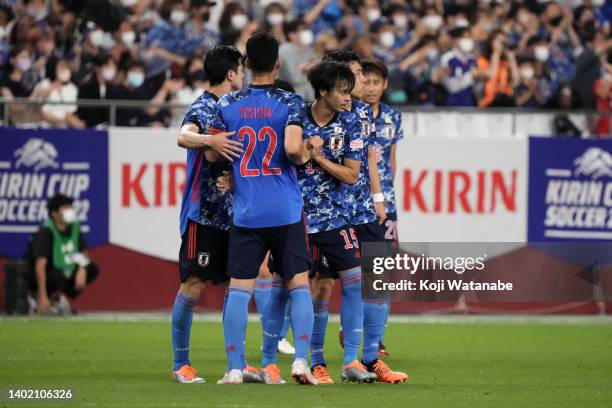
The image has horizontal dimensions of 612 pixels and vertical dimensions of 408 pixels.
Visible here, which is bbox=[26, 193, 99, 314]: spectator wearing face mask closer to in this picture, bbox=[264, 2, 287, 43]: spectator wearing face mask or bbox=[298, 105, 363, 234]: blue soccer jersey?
bbox=[264, 2, 287, 43]: spectator wearing face mask

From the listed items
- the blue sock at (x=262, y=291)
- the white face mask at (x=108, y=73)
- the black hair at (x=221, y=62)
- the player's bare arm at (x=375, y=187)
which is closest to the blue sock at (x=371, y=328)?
the player's bare arm at (x=375, y=187)

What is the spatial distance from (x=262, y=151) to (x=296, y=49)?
32.4 ft

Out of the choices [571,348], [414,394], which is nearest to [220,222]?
[414,394]

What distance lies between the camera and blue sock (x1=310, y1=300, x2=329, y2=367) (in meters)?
10.3

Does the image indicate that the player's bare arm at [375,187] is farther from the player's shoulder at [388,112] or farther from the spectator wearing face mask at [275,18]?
the spectator wearing face mask at [275,18]

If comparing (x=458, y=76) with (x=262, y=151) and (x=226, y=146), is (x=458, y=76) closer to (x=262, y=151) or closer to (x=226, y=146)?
(x=262, y=151)

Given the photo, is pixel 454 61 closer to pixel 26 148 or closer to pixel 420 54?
pixel 420 54

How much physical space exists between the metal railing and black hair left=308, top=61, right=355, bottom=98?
7976mm

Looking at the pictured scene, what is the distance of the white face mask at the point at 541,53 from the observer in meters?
22.3

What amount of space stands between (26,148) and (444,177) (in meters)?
5.43

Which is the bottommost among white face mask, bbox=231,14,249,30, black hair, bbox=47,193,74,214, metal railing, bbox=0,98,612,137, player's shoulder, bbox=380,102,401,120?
black hair, bbox=47,193,74,214

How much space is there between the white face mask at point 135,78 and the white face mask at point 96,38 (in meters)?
1.43

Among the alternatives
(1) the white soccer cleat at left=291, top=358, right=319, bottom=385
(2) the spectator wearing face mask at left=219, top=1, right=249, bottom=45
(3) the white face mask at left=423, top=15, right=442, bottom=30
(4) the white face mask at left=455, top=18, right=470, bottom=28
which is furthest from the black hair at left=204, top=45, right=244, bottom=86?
(4) the white face mask at left=455, top=18, right=470, bottom=28

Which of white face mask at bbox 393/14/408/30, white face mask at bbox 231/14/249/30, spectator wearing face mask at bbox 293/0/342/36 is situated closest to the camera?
white face mask at bbox 231/14/249/30
